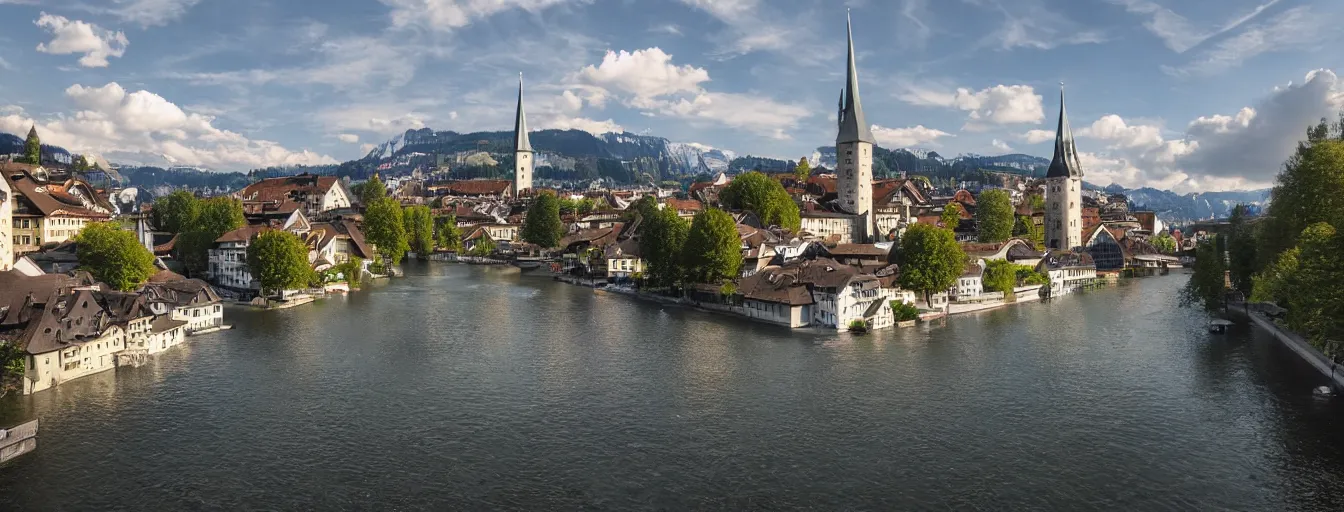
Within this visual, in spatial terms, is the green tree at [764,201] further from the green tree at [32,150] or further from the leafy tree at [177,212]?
the green tree at [32,150]

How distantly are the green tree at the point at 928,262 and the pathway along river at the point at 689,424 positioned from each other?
7137mm

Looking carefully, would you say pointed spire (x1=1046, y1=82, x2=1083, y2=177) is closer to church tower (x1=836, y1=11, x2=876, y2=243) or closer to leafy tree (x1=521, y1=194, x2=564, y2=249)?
church tower (x1=836, y1=11, x2=876, y2=243)

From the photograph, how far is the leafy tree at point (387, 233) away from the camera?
258 ft

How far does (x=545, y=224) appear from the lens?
96.1 metres

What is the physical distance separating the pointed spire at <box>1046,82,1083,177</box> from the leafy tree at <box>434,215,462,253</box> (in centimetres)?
6463

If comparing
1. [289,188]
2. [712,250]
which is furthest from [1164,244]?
[289,188]

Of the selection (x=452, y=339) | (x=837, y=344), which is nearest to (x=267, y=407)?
(x=452, y=339)

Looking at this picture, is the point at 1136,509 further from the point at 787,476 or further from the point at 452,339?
the point at 452,339

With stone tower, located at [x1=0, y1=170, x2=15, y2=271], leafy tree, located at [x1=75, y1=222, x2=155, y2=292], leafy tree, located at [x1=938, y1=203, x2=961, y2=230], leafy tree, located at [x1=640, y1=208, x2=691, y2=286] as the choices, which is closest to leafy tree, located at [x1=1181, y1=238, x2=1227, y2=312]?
leafy tree, located at [x1=640, y1=208, x2=691, y2=286]

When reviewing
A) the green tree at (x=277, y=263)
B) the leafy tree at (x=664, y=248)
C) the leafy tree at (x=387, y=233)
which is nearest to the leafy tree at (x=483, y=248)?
the leafy tree at (x=387, y=233)

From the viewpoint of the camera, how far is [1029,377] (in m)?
30.6

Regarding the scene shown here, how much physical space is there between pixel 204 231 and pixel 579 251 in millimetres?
31309

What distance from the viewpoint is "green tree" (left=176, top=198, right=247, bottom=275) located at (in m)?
61.2

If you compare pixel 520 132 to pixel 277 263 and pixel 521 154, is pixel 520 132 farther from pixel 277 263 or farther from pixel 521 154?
pixel 277 263
